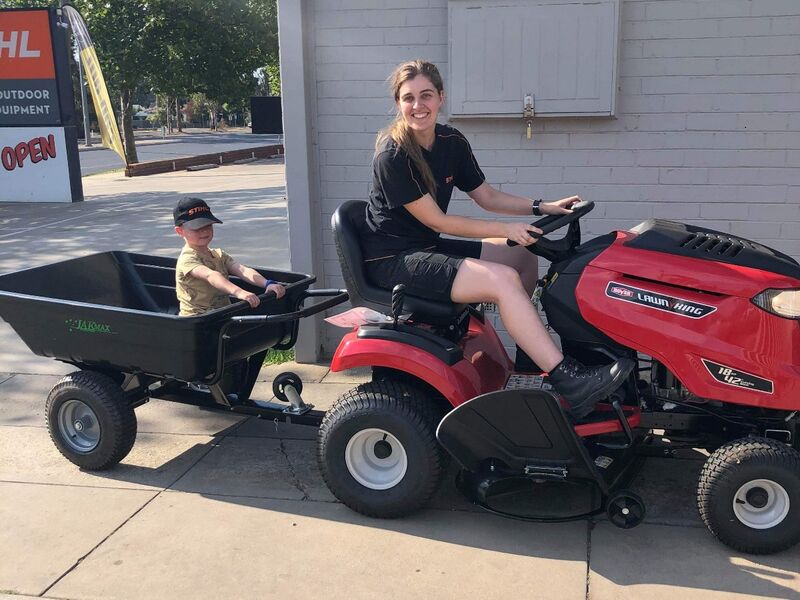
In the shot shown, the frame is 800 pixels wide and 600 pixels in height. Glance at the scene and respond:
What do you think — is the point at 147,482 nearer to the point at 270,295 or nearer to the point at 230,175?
the point at 270,295

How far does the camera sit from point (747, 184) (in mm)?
5031

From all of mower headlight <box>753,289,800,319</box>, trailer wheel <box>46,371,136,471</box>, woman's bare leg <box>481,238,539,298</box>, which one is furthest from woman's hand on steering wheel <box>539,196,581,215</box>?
trailer wheel <box>46,371,136,471</box>

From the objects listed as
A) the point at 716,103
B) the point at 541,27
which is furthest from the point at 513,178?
the point at 716,103

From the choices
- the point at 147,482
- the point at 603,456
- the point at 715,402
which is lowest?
the point at 147,482

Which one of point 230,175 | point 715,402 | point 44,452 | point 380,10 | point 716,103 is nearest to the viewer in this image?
point 715,402

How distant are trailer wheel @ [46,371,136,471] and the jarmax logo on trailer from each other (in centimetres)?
1252

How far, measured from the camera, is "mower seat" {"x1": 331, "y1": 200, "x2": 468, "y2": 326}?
354 centimetres

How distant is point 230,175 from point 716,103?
19.2 metres

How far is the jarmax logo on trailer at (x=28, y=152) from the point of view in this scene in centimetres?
1522

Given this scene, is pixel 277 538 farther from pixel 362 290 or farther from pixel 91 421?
Result: pixel 91 421

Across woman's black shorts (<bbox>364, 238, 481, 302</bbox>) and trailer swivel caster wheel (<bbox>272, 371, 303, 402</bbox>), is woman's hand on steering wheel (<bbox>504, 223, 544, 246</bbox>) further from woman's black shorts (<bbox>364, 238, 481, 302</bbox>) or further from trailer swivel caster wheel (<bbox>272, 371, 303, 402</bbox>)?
trailer swivel caster wheel (<bbox>272, 371, 303, 402</bbox>)

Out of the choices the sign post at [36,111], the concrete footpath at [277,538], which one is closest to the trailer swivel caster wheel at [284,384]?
the concrete footpath at [277,538]

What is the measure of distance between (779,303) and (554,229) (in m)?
0.88

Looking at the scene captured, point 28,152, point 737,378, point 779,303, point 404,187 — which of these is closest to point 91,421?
point 404,187
